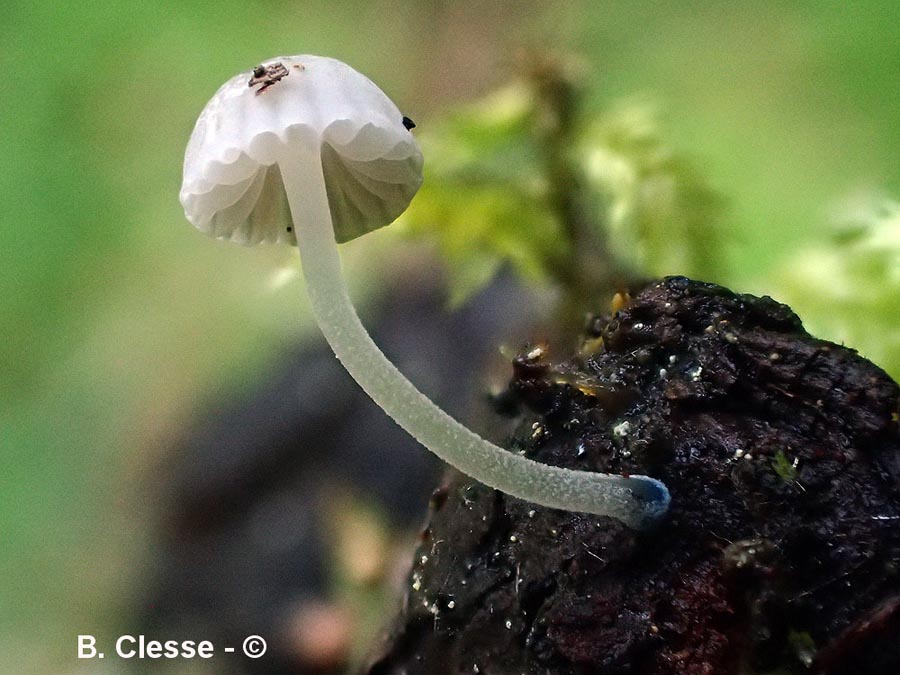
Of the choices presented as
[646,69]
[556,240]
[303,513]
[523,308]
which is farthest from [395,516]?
[646,69]

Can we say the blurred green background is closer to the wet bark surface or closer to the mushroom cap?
the wet bark surface

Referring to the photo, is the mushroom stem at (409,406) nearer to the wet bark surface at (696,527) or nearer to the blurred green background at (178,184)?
the wet bark surface at (696,527)

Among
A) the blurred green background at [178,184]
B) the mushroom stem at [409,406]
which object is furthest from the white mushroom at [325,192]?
the blurred green background at [178,184]

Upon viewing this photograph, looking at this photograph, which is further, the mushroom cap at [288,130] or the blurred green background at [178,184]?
the blurred green background at [178,184]

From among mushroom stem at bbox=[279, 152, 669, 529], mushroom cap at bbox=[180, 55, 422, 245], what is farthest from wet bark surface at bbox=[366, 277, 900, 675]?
mushroom cap at bbox=[180, 55, 422, 245]

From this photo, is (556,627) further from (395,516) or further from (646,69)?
(646,69)

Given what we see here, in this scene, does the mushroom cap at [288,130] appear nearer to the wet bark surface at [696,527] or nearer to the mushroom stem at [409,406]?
the mushroom stem at [409,406]

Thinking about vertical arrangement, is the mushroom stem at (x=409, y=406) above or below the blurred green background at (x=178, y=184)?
below
